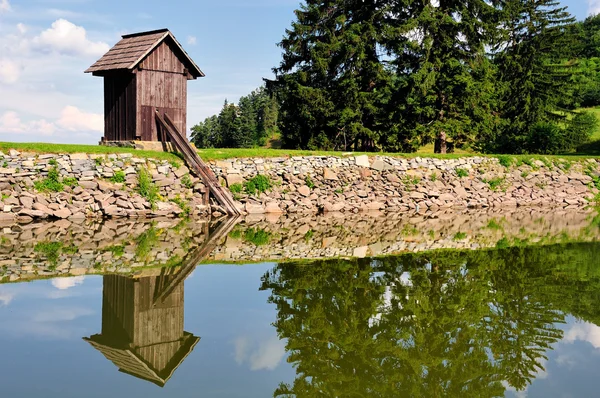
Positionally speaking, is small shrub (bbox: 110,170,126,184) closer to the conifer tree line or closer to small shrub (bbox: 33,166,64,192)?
small shrub (bbox: 33,166,64,192)

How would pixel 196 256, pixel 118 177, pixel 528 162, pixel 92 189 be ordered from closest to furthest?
1. pixel 196 256
2. pixel 92 189
3. pixel 118 177
4. pixel 528 162

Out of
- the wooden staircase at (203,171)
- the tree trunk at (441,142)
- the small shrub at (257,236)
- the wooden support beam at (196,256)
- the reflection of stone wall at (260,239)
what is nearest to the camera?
the wooden support beam at (196,256)

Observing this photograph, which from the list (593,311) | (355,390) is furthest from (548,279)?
(355,390)

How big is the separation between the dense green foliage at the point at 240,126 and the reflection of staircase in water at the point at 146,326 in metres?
48.1

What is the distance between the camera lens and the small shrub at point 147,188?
821 inches

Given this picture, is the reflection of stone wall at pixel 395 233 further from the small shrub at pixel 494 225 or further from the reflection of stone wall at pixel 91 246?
the reflection of stone wall at pixel 91 246

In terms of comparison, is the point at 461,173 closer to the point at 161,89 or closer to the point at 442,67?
the point at 442,67

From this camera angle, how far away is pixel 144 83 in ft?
76.2

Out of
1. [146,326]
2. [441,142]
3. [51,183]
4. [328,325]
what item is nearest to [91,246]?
[146,326]

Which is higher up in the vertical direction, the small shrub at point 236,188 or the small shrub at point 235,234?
the small shrub at point 236,188

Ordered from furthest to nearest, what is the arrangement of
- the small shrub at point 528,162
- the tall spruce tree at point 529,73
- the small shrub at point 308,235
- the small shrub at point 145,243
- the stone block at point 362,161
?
the tall spruce tree at point 529,73
the small shrub at point 528,162
the stone block at point 362,161
the small shrub at point 308,235
the small shrub at point 145,243

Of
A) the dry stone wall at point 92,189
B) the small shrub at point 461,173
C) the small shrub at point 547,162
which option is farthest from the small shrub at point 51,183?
the small shrub at point 547,162

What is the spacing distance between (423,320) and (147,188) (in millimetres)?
15035

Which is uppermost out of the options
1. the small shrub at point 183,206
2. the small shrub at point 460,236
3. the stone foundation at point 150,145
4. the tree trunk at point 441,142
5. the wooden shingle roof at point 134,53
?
the wooden shingle roof at point 134,53
